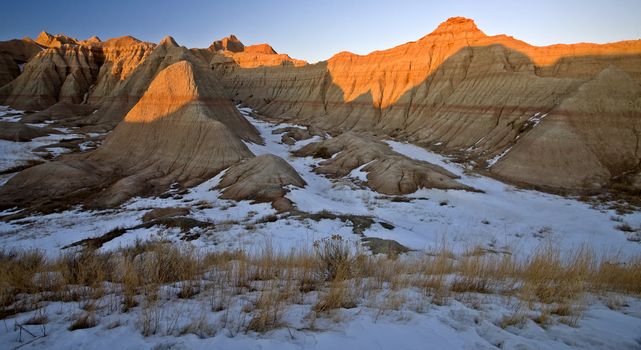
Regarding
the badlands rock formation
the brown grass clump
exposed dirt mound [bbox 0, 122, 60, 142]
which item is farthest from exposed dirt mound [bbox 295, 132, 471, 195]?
exposed dirt mound [bbox 0, 122, 60, 142]

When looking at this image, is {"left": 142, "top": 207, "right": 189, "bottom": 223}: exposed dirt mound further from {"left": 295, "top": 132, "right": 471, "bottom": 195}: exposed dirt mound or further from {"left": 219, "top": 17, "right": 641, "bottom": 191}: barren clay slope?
{"left": 219, "top": 17, "right": 641, "bottom": 191}: barren clay slope

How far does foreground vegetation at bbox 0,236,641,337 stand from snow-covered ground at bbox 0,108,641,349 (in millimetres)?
136

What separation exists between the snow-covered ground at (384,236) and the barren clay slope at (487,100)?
15.8ft

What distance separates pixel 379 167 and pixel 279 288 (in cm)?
2117

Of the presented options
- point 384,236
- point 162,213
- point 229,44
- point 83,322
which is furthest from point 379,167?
point 229,44

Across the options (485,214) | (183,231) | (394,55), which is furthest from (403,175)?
(394,55)

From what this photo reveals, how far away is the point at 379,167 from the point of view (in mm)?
24781

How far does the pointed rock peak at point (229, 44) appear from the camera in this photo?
136875mm

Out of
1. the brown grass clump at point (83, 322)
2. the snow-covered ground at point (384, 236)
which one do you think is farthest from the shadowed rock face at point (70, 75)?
the brown grass clump at point (83, 322)

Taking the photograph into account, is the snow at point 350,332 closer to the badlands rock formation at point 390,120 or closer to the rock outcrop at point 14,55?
the badlands rock formation at point 390,120

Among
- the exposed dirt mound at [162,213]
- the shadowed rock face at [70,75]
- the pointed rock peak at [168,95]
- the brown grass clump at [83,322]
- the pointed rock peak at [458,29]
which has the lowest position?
the exposed dirt mound at [162,213]

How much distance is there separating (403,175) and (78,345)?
21.1m

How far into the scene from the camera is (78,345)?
9.12ft

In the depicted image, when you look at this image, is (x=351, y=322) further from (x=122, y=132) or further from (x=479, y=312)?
(x=122, y=132)
